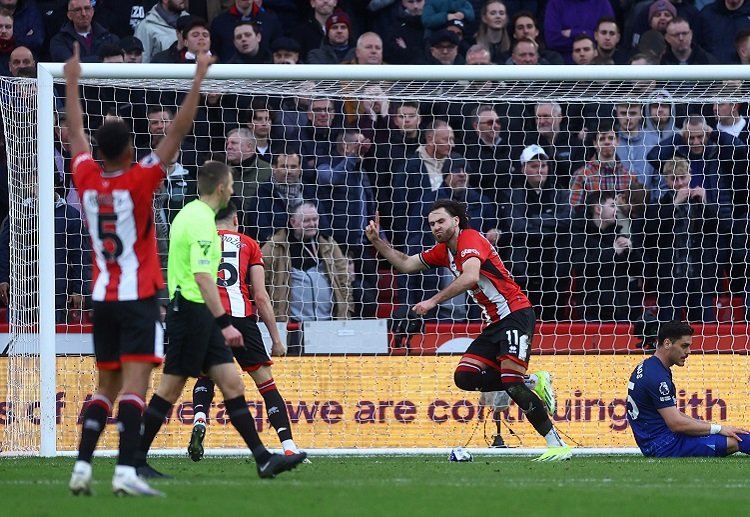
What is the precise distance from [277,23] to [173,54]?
5.16 ft

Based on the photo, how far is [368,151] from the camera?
44.5 ft

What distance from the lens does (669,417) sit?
10664 mm

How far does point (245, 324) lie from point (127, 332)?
3.15 metres

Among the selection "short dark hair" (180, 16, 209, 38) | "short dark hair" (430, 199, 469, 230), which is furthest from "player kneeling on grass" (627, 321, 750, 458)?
"short dark hair" (180, 16, 209, 38)

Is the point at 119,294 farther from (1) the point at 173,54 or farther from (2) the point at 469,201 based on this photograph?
(1) the point at 173,54

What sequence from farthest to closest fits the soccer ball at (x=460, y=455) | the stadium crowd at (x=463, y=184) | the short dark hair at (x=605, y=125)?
1. the short dark hair at (x=605, y=125)
2. the stadium crowd at (x=463, y=184)
3. the soccer ball at (x=460, y=455)

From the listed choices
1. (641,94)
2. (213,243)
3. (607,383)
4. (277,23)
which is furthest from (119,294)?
(277,23)

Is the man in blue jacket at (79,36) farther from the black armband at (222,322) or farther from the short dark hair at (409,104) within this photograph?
the black armband at (222,322)

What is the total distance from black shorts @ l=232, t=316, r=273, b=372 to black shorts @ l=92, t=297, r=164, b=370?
280cm

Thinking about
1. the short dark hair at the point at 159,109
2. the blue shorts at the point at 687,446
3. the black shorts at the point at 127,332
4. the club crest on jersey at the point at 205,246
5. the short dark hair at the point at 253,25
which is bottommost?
the blue shorts at the point at 687,446

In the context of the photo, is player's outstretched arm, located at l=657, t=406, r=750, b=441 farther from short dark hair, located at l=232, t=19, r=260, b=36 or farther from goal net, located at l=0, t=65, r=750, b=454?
short dark hair, located at l=232, t=19, r=260, b=36

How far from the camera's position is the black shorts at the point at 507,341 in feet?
34.1

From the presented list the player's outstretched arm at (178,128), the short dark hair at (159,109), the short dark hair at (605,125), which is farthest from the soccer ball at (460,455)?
the short dark hair at (159,109)

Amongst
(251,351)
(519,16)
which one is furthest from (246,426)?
(519,16)
